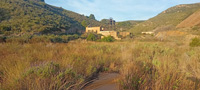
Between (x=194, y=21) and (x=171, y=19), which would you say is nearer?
(x=194, y=21)

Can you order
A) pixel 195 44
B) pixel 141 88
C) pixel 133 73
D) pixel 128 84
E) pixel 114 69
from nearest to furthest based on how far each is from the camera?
pixel 141 88 → pixel 128 84 → pixel 133 73 → pixel 114 69 → pixel 195 44

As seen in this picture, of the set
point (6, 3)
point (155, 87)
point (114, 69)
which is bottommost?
point (114, 69)

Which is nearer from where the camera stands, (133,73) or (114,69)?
(133,73)

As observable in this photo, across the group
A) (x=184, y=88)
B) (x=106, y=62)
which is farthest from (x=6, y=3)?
(x=184, y=88)

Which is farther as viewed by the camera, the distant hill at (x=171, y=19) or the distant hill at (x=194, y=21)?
the distant hill at (x=171, y=19)

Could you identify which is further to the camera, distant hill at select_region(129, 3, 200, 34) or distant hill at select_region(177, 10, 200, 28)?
distant hill at select_region(129, 3, 200, 34)

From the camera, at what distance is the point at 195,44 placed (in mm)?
9820

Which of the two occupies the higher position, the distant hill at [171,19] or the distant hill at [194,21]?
the distant hill at [171,19]

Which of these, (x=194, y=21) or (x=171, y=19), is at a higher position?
(x=171, y=19)

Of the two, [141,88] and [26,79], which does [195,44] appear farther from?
[26,79]

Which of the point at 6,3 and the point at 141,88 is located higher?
the point at 6,3

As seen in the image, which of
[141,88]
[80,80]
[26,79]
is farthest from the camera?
[80,80]

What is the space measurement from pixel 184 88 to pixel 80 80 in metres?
2.01

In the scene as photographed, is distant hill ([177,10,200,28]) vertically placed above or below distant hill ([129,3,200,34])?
below
